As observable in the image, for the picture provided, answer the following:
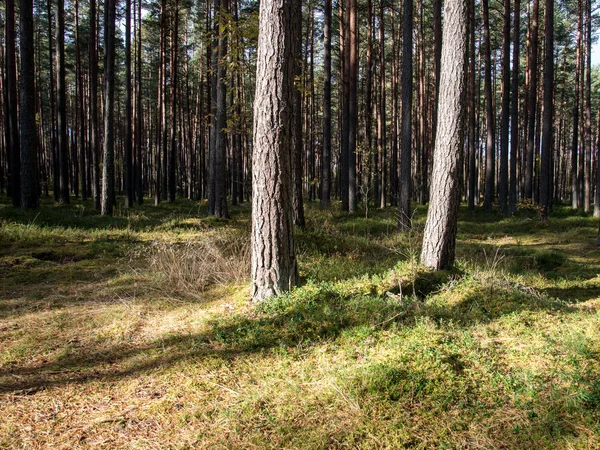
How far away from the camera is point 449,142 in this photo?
5574 mm

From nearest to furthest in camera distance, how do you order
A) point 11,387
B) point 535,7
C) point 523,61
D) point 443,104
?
point 11,387
point 443,104
point 535,7
point 523,61

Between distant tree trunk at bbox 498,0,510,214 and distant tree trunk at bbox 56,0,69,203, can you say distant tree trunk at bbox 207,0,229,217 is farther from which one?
distant tree trunk at bbox 498,0,510,214

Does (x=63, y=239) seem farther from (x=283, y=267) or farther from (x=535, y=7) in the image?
(x=535, y=7)

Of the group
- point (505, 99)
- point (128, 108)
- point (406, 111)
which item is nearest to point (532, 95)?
point (505, 99)

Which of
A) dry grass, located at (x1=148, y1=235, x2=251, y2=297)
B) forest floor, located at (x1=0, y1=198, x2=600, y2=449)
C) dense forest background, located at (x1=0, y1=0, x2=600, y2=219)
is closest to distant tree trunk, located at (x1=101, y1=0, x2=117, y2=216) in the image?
dense forest background, located at (x1=0, y1=0, x2=600, y2=219)

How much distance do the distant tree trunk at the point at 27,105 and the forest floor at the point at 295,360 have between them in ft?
20.0

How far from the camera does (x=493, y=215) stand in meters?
18.2

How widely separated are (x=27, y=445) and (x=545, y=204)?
697 inches

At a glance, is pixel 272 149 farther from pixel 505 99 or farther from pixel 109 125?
pixel 505 99

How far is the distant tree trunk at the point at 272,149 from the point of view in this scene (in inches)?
172

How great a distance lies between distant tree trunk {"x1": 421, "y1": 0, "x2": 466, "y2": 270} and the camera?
5469 millimetres

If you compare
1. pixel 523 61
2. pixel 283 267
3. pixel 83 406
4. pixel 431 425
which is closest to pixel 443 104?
pixel 283 267

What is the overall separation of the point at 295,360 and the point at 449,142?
13.0ft

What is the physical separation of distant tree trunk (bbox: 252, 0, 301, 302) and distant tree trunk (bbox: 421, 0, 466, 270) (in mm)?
2462
